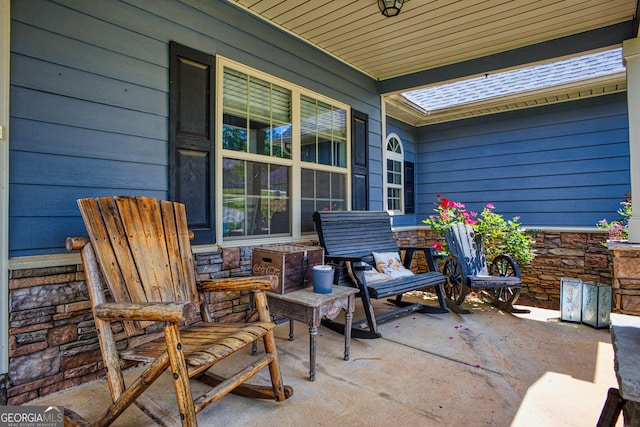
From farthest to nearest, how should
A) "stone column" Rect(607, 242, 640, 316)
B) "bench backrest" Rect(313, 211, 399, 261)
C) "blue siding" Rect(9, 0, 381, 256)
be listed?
"bench backrest" Rect(313, 211, 399, 261) → "stone column" Rect(607, 242, 640, 316) → "blue siding" Rect(9, 0, 381, 256)

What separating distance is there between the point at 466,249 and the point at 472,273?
270mm

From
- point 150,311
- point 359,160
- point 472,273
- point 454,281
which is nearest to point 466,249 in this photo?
point 472,273

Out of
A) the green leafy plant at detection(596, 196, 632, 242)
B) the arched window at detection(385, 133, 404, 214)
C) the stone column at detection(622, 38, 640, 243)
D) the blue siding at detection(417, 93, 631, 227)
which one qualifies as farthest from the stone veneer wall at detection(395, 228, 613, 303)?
the stone column at detection(622, 38, 640, 243)

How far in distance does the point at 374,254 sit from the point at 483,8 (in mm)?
2429

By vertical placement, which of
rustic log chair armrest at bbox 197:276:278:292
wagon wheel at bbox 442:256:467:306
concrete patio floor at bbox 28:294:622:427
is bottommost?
concrete patio floor at bbox 28:294:622:427

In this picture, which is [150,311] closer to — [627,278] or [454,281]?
[454,281]

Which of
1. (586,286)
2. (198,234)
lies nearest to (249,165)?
(198,234)

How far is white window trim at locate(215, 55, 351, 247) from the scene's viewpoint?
2.76 metres

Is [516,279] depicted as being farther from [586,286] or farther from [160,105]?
[160,105]

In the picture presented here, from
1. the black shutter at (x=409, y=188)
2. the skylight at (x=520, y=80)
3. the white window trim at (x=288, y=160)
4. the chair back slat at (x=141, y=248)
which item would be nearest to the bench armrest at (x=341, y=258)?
the white window trim at (x=288, y=160)

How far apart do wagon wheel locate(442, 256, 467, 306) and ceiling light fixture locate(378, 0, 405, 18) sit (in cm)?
245

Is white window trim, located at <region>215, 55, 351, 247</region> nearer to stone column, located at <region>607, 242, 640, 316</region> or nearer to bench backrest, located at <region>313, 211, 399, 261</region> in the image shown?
bench backrest, located at <region>313, 211, 399, 261</region>

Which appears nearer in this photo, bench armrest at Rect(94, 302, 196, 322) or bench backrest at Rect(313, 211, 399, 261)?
bench armrest at Rect(94, 302, 196, 322)

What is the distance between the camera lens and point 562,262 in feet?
17.1
